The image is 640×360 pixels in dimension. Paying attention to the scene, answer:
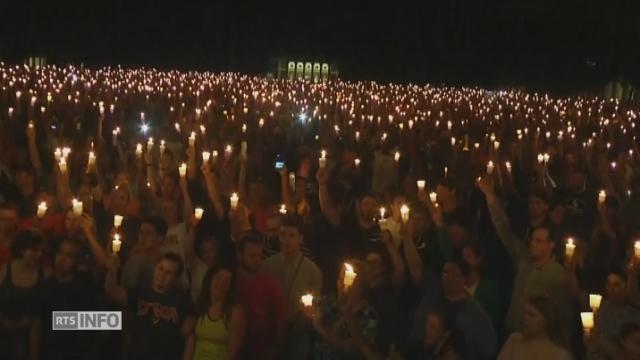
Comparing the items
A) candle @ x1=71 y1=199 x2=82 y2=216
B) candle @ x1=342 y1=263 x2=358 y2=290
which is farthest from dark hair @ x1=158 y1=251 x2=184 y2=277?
candle @ x1=71 y1=199 x2=82 y2=216

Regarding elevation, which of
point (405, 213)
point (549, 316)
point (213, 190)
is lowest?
point (549, 316)

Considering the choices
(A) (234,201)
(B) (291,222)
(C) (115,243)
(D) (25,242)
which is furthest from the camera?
(A) (234,201)

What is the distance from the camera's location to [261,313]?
17.6ft

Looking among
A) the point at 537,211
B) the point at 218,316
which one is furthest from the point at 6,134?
the point at 218,316

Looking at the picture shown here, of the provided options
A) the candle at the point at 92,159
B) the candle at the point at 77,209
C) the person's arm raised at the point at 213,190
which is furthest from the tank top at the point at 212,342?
the candle at the point at 92,159

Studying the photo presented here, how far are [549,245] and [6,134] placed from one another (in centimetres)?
718

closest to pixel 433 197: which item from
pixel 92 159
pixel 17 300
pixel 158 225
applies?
pixel 158 225

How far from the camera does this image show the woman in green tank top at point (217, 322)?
514 centimetres

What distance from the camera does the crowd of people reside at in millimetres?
5285

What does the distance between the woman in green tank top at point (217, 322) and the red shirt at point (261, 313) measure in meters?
0.09

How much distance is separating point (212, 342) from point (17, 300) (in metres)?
1.13

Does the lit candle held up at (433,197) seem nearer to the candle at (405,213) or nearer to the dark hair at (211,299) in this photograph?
the candle at (405,213)

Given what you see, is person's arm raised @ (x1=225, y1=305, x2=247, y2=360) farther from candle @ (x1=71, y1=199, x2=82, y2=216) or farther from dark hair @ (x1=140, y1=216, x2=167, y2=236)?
candle @ (x1=71, y1=199, x2=82, y2=216)

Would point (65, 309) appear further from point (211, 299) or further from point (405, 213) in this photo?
point (405, 213)
